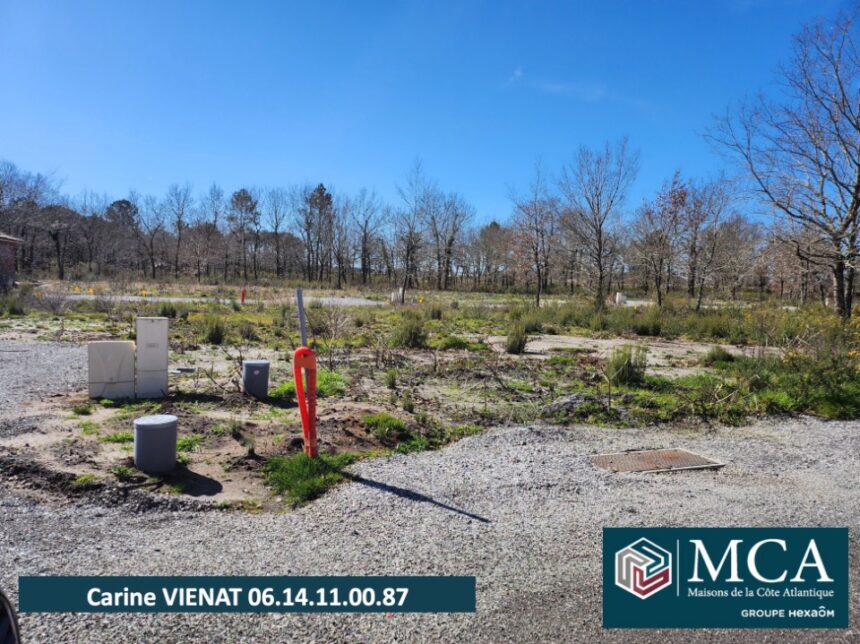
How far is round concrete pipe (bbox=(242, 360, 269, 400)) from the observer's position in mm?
7910

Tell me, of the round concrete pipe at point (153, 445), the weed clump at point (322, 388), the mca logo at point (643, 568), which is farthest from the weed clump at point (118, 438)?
the mca logo at point (643, 568)

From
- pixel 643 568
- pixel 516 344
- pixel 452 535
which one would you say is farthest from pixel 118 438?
pixel 516 344

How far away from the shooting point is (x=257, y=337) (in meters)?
14.4

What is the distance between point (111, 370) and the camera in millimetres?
7715

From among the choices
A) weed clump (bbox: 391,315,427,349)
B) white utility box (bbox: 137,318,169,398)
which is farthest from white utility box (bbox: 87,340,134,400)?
weed clump (bbox: 391,315,427,349)

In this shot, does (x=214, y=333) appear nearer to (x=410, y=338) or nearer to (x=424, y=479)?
(x=410, y=338)

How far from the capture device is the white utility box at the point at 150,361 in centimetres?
780

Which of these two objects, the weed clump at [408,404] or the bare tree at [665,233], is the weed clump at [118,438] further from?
the bare tree at [665,233]

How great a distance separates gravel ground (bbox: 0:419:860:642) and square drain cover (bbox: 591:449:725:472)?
0.17 metres

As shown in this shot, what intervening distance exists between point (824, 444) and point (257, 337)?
12.0 m

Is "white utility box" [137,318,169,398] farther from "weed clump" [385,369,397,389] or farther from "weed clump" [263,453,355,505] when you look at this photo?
"weed clump" [263,453,355,505]

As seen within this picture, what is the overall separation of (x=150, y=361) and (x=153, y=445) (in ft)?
10.9

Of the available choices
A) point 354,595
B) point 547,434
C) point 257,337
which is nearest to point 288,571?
point 354,595

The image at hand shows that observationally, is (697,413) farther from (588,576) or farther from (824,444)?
(588,576)
